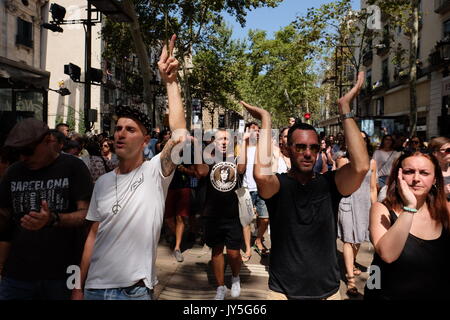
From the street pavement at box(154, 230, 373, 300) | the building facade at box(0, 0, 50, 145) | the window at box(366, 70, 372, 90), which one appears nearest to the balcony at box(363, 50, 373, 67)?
the window at box(366, 70, 372, 90)

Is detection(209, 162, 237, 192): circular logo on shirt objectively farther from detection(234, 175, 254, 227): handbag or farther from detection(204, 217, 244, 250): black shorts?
detection(204, 217, 244, 250): black shorts

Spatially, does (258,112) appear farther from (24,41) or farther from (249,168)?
(24,41)

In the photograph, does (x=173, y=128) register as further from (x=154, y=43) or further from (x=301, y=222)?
(x=154, y=43)

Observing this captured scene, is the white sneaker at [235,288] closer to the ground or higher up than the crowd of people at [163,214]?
closer to the ground

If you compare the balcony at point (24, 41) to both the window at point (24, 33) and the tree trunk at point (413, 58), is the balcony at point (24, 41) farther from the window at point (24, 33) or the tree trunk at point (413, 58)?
the tree trunk at point (413, 58)

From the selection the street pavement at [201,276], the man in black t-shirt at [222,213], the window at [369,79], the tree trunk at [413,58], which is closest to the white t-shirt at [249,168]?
the street pavement at [201,276]

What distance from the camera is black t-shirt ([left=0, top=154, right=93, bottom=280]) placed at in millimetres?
2494

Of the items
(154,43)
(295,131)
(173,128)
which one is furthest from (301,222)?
(154,43)

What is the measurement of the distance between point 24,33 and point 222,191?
863 inches

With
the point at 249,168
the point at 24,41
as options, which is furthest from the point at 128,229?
the point at 24,41

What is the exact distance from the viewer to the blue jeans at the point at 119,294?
221 cm

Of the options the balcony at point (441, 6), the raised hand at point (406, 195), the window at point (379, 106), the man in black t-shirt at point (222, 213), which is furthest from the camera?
the window at point (379, 106)

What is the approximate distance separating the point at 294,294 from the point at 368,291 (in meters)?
0.50

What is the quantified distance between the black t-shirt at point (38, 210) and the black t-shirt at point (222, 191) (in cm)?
209
